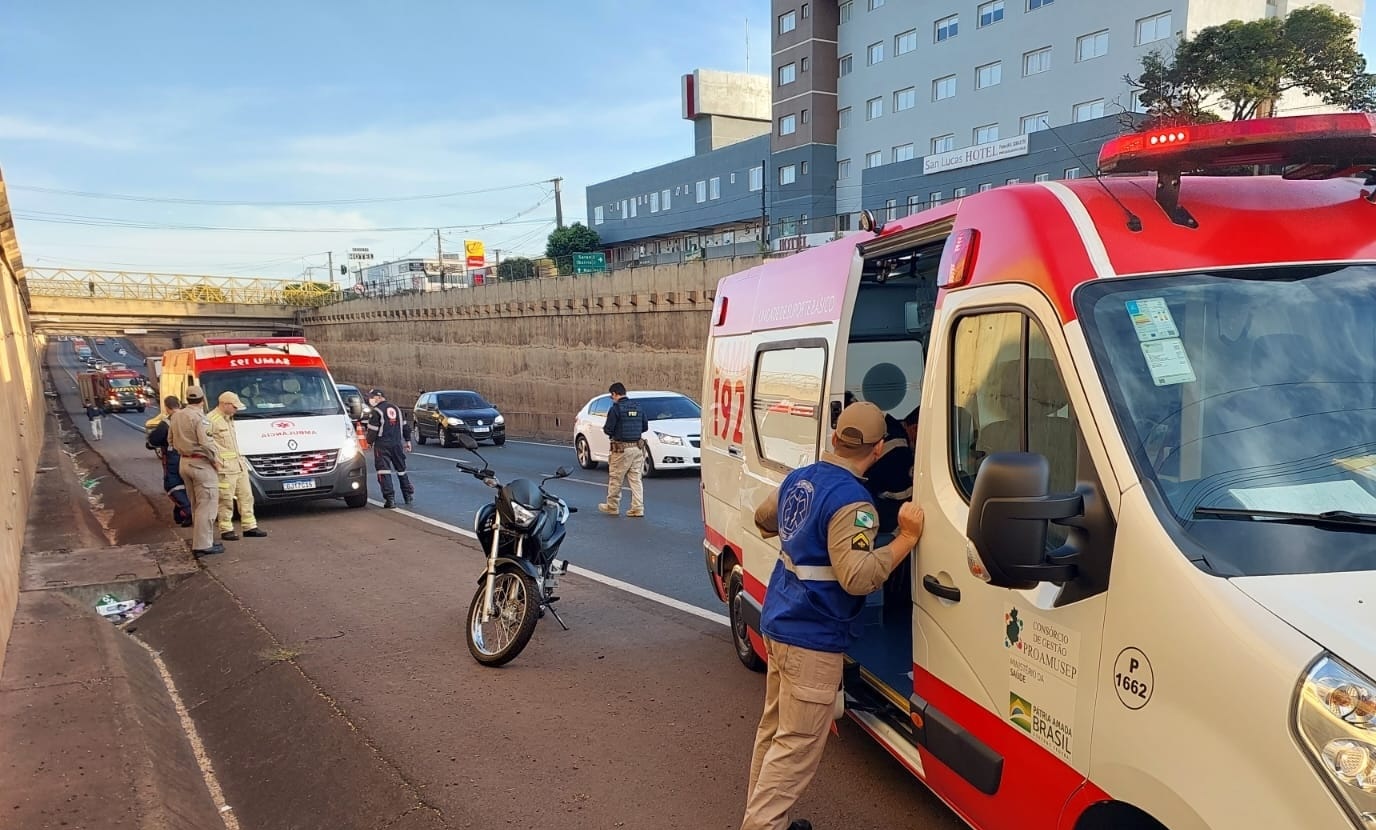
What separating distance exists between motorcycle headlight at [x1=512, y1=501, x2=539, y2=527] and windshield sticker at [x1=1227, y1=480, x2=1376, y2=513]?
442 cm

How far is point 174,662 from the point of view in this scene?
6363 mm

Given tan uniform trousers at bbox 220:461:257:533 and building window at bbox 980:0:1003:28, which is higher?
building window at bbox 980:0:1003:28

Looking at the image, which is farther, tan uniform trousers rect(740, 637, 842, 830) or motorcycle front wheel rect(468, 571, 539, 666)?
motorcycle front wheel rect(468, 571, 539, 666)

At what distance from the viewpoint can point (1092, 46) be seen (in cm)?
3406

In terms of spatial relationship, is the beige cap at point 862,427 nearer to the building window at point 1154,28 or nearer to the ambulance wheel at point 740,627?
the ambulance wheel at point 740,627

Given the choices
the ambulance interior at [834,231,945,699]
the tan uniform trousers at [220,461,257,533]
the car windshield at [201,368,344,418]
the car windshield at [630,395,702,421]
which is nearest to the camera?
the ambulance interior at [834,231,945,699]

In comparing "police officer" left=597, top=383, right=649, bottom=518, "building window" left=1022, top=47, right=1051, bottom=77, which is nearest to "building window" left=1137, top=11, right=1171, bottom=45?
"building window" left=1022, top=47, right=1051, bottom=77

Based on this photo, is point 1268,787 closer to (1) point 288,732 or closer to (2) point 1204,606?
(2) point 1204,606

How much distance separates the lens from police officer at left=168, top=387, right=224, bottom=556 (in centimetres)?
912

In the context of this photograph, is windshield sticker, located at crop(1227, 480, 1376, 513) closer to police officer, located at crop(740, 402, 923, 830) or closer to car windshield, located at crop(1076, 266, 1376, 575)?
car windshield, located at crop(1076, 266, 1376, 575)

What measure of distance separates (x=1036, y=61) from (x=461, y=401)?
28.9 metres

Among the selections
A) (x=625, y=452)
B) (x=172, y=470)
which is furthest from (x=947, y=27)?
(x=172, y=470)

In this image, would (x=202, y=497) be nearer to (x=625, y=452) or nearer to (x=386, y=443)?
(x=386, y=443)

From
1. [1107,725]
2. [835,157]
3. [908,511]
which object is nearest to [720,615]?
[908,511]
